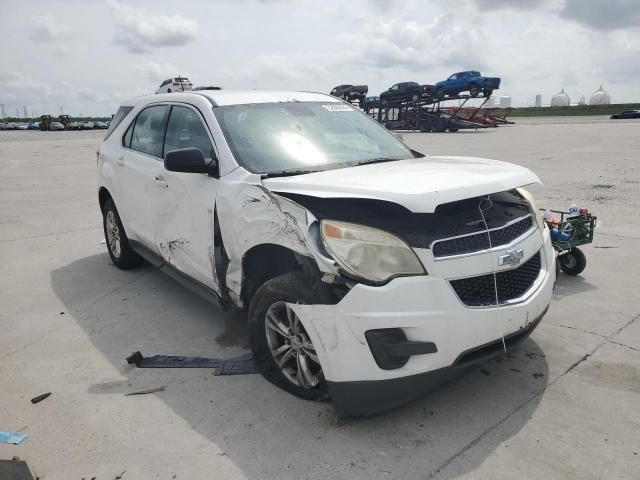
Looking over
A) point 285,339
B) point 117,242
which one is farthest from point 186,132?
point 117,242

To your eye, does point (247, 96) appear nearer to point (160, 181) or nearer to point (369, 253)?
point (160, 181)

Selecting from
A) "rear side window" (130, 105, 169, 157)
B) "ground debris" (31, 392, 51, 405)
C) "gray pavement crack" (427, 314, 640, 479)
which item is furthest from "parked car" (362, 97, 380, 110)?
"ground debris" (31, 392, 51, 405)

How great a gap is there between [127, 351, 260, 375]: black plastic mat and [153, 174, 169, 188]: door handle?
1290mm

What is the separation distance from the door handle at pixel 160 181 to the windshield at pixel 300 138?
73 cm

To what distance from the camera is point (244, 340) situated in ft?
12.8

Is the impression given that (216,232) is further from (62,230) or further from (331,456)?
(62,230)

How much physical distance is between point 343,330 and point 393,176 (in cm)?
94

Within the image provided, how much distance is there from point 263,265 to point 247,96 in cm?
155

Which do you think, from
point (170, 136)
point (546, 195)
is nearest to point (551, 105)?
point (546, 195)

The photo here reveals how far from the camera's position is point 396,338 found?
8.18 ft

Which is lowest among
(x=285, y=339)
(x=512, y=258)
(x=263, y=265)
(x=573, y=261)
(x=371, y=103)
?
(x=573, y=261)

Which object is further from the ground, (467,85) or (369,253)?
(467,85)

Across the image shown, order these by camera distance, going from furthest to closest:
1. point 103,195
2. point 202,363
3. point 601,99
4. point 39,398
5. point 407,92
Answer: point 601,99
point 407,92
point 103,195
point 202,363
point 39,398

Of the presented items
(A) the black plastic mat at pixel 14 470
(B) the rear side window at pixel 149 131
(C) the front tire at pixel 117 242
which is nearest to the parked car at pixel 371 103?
(C) the front tire at pixel 117 242
